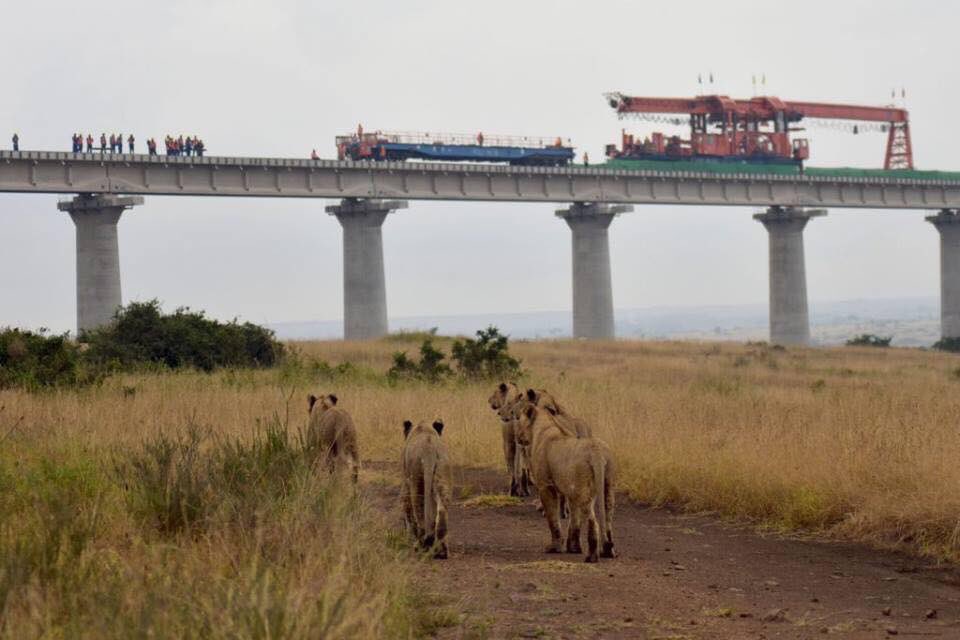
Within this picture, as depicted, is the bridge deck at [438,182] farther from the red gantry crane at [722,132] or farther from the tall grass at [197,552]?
the tall grass at [197,552]

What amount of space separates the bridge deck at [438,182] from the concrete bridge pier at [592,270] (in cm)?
99

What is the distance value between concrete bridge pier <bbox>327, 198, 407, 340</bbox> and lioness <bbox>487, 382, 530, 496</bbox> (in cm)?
5492

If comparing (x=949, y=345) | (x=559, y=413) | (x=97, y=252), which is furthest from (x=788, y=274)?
(x=559, y=413)

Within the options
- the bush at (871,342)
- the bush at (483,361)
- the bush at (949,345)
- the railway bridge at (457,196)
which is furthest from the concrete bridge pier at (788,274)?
the bush at (483,361)

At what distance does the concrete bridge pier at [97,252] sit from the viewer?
6119cm

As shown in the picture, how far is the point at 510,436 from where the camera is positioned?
16.1 m

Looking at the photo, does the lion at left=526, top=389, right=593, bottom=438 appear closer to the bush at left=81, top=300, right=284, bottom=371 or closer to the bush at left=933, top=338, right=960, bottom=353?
the bush at left=81, top=300, right=284, bottom=371

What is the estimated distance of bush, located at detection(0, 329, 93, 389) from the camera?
24.5 m

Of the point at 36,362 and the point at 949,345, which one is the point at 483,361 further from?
the point at 949,345

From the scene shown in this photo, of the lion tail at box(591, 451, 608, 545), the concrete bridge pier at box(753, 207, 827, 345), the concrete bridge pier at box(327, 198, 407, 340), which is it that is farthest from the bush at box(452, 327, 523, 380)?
the concrete bridge pier at box(753, 207, 827, 345)

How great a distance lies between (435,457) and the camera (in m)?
11.3

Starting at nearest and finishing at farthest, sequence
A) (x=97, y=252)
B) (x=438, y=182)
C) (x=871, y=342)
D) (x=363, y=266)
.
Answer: (x=97, y=252) < (x=363, y=266) < (x=438, y=182) < (x=871, y=342)

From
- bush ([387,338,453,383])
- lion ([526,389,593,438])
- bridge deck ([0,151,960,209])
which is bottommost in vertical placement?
lion ([526,389,593,438])

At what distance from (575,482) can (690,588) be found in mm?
1140
